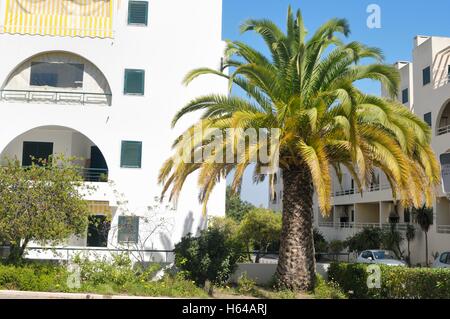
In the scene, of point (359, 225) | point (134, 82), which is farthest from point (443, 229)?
point (134, 82)

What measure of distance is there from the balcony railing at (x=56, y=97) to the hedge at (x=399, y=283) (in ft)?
39.2

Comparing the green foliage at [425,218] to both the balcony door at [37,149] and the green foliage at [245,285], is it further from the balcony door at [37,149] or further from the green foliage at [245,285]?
the balcony door at [37,149]

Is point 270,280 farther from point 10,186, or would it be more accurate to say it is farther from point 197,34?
point 197,34

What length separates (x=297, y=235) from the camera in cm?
1664

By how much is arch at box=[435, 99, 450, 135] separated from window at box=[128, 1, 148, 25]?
67.1ft

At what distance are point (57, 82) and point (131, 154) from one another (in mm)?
4588

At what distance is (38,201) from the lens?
54.0ft

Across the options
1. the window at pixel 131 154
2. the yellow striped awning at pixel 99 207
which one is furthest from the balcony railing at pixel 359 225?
the yellow striped awning at pixel 99 207

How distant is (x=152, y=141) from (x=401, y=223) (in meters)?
23.3

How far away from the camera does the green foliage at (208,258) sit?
1766 cm

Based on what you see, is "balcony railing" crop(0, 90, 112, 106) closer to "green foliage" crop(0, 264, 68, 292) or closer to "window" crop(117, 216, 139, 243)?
"window" crop(117, 216, 139, 243)

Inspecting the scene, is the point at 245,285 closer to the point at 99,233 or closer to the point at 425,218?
the point at 99,233

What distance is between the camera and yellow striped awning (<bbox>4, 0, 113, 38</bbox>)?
2220 centimetres
